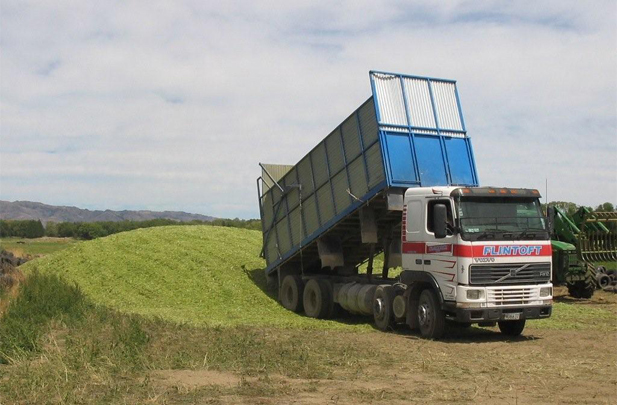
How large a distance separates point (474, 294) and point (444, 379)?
346cm

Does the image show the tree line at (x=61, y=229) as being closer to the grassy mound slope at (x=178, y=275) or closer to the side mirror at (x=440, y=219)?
the grassy mound slope at (x=178, y=275)

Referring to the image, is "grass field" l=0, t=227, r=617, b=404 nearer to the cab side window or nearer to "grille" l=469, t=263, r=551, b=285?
"grille" l=469, t=263, r=551, b=285

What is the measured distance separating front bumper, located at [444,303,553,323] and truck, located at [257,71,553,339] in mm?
22

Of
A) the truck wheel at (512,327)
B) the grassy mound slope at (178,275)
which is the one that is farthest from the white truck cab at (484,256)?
the grassy mound slope at (178,275)

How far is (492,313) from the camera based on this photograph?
513 inches

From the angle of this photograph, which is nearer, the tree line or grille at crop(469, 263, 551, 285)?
grille at crop(469, 263, 551, 285)

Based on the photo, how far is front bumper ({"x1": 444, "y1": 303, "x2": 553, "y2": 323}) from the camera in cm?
1293

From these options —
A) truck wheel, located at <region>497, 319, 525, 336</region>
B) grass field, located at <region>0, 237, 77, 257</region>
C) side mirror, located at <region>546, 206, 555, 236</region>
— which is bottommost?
truck wheel, located at <region>497, 319, 525, 336</region>

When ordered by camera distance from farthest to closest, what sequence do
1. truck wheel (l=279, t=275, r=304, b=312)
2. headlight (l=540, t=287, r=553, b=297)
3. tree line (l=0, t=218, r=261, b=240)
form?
1. tree line (l=0, t=218, r=261, b=240)
2. truck wheel (l=279, t=275, r=304, b=312)
3. headlight (l=540, t=287, r=553, b=297)

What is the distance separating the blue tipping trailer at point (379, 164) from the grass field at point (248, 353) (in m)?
2.29

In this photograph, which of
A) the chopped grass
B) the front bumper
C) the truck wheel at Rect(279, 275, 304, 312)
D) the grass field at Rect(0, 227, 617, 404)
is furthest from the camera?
the truck wheel at Rect(279, 275, 304, 312)

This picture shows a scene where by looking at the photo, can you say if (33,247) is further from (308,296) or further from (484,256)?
(484,256)

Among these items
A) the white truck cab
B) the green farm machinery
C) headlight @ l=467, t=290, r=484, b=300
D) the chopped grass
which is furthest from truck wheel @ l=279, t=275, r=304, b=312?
the green farm machinery

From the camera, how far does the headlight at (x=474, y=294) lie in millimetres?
12938
